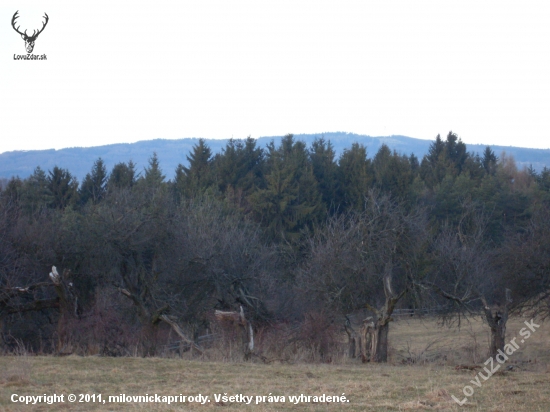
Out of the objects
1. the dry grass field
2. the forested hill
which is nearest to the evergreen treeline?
the dry grass field

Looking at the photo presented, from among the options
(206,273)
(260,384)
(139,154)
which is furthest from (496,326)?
(139,154)

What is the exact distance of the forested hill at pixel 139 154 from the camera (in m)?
118

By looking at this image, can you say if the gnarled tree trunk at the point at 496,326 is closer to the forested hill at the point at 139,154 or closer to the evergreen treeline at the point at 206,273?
the evergreen treeline at the point at 206,273

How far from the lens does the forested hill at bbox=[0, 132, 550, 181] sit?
386ft

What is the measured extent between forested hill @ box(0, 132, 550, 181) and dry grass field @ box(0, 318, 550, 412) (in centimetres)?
9292

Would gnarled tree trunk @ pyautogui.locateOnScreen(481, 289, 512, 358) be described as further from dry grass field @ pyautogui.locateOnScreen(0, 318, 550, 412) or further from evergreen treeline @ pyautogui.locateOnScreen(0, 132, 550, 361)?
dry grass field @ pyautogui.locateOnScreen(0, 318, 550, 412)

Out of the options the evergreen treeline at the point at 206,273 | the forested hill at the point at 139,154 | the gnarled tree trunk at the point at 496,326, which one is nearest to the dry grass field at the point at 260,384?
the gnarled tree trunk at the point at 496,326

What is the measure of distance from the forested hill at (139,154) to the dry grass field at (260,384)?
92923mm

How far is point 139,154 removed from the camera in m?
139

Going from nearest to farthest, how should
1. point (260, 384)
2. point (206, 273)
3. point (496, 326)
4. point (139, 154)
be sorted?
→ point (260, 384), point (496, 326), point (206, 273), point (139, 154)

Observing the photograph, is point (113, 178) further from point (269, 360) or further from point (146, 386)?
point (146, 386)

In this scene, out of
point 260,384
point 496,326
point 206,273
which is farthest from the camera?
point 206,273

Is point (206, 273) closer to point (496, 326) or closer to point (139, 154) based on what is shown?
point (496, 326)

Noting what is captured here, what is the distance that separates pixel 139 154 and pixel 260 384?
136 meters
